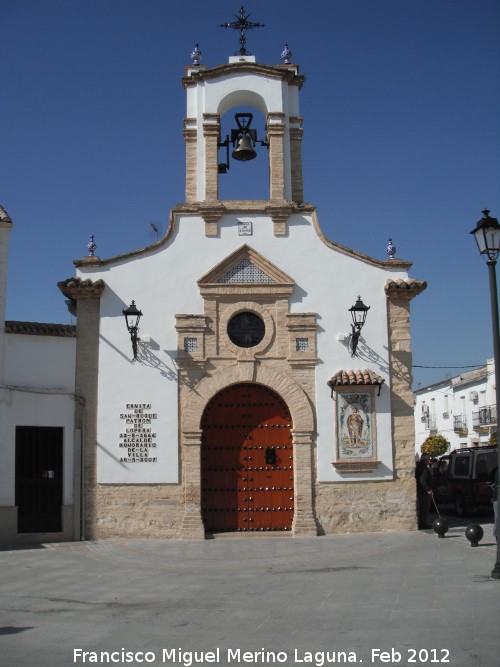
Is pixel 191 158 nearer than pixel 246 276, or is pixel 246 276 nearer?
pixel 246 276

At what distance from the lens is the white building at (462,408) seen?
117 ft

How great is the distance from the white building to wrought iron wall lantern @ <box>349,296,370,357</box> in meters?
22.3

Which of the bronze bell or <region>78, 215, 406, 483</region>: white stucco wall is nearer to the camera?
<region>78, 215, 406, 483</region>: white stucco wall

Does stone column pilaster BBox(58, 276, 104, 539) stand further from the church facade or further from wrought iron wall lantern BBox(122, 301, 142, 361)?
wrought iron wall lantern BBox(122, 301, 142, 361)

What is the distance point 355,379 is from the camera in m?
13.6

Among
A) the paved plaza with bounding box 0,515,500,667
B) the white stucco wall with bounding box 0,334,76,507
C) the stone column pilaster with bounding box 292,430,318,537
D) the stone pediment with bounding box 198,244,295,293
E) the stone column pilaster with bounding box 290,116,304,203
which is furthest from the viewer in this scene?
the stone column pilaster with bounding box 290,116,304,203

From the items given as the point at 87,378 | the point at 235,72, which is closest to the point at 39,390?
the point at 87,378

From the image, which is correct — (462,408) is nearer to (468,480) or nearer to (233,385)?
(468,480)

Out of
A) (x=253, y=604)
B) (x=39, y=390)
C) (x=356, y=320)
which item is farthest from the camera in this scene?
(x=356, y=320)

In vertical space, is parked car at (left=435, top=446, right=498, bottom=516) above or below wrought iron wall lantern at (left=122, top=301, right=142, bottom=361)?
below

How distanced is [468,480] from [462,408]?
910 inches

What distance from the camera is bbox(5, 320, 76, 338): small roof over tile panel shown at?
44.3 ft

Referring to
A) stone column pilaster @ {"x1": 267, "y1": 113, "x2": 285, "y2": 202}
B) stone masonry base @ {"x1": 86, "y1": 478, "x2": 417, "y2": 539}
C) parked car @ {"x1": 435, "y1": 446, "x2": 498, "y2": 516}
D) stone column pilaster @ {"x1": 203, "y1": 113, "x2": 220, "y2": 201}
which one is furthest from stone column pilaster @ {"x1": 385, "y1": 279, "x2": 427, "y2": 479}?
stone column pilaster @ {"x1": 203, "y1": 113, "x2": 220, "y2": 201}

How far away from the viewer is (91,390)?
13.6 m
